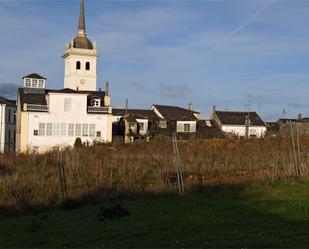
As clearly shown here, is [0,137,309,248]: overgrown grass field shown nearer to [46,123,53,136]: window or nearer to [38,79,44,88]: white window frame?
[46,123,53,136]: window

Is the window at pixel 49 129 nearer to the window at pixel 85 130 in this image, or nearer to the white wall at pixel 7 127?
the window at pixel 85 130

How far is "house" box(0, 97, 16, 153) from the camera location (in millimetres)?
79812

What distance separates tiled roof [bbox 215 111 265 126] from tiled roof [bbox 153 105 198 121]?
6.11 m

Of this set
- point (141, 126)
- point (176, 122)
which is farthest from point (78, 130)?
point (176, 122)

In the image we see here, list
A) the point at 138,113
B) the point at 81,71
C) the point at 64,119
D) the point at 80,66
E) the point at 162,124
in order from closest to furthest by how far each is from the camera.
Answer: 1. the point at 64,119
2. the point at 162,124
3. the point at 138,113
4. the point at 81,71
5. the point at 80,66

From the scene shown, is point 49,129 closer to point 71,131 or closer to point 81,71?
point 71,131

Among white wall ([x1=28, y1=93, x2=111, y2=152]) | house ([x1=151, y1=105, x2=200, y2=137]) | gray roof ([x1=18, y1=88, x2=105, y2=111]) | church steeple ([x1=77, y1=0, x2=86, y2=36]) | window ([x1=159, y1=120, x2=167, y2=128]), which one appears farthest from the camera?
church steeple ([x1=77, y1=0, x2=86, y2=36])

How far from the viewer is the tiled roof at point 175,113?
82.0 meters

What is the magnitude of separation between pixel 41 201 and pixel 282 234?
1014cm

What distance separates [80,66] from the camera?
318ft

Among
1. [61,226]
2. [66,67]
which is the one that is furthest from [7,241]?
[66,67]

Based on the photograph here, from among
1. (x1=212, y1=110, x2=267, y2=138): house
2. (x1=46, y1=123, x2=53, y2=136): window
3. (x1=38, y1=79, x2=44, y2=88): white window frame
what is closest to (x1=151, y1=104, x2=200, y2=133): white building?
(x1=212, y1=110, x2=267, y2=138): house

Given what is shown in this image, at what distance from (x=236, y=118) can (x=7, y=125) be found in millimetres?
36572

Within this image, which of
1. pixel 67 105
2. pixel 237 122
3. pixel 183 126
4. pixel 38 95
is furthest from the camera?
pixel 237 122
